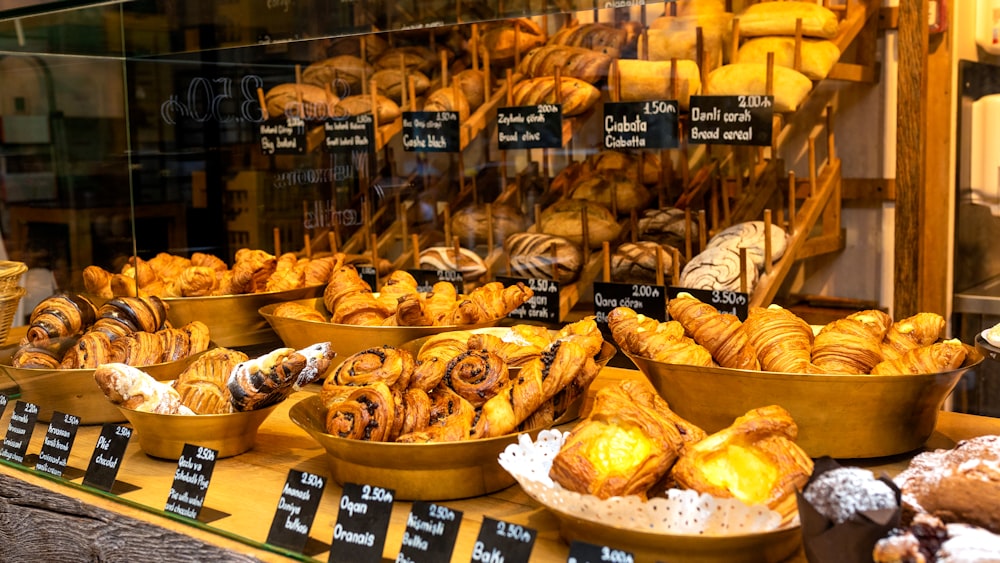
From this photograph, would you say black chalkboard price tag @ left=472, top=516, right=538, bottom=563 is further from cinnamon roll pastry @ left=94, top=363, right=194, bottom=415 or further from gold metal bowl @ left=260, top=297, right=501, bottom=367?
gold metal bowl @ left=260, top=297, right=501, bottom=367

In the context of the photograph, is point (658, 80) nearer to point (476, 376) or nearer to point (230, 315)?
point (230, 315)

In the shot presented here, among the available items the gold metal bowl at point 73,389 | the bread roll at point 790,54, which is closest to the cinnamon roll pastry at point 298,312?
the gold metal bowl at point 73,389

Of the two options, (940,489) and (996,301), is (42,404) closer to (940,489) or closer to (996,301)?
(940,489)

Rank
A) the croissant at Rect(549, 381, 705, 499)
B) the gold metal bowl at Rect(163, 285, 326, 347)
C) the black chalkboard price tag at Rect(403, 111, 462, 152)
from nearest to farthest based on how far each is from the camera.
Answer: the croissant at Rect(549, 381, 705, 499)
the gold metal bowl at Rect(163, 285, 326, 347)
the black chalkboard price tag at Rect(403, 111, 462, 152)

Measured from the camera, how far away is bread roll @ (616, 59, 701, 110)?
246 cm

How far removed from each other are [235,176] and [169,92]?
0.99 feet

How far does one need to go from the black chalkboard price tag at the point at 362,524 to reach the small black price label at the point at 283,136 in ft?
5.72

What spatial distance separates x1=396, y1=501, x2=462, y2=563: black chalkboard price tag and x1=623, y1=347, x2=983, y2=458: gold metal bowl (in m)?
0.47

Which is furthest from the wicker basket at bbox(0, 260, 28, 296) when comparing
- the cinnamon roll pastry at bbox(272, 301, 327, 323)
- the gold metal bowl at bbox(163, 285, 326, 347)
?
the cinnamon roll pastry at bbox(272, 301, 327, 323)

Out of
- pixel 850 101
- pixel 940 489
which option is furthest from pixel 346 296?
pixel 850 101

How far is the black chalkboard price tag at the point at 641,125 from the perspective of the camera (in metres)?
2.46

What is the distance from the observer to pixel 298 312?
6.80 ft

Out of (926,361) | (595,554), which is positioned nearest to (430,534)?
(595,554)

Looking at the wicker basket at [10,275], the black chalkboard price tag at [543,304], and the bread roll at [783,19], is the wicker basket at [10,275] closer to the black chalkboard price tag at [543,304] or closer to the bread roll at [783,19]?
the black chalkboard price tag at [543,304]
